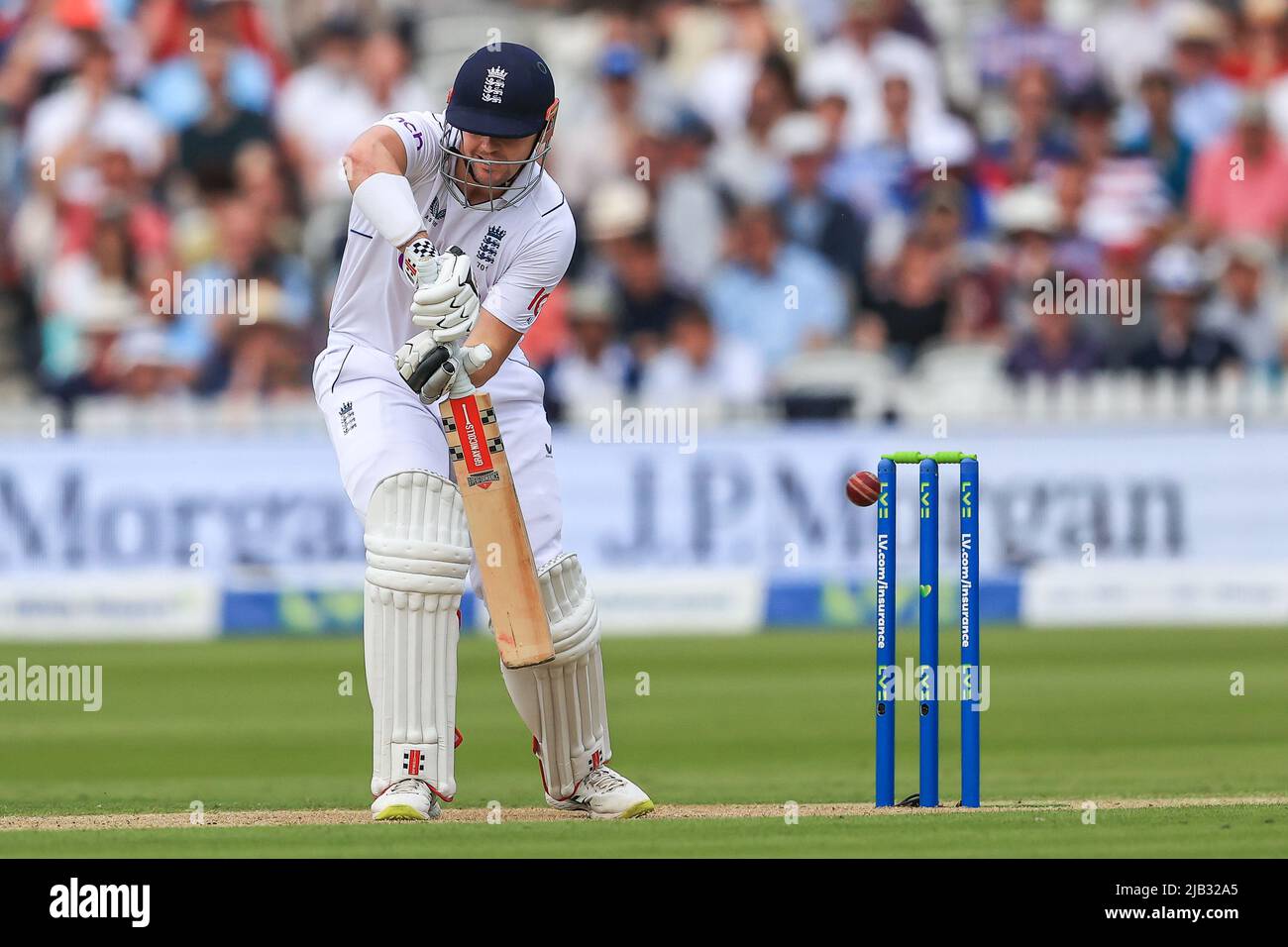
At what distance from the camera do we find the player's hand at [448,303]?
5996 mm

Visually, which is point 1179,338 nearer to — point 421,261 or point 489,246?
point 489,246

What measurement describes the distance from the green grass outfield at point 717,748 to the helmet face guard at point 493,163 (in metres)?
1.67

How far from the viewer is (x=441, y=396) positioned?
6152 mm

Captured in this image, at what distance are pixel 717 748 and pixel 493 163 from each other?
3.06m

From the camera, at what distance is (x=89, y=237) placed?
1513 centimetres

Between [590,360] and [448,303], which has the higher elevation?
[590,360]

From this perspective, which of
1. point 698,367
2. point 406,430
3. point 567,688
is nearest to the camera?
point 406,430

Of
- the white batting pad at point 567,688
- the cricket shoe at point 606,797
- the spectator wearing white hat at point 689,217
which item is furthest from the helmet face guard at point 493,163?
the spectator wearing white hat at point 689,217

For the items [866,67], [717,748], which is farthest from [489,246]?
[866,67]

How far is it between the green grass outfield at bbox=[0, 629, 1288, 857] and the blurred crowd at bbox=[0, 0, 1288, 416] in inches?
91.5

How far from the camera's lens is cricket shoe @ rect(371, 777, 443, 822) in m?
6.05

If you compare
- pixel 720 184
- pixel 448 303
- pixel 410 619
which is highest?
pixel 720 184

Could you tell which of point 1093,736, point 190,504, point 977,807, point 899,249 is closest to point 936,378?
point 899,249

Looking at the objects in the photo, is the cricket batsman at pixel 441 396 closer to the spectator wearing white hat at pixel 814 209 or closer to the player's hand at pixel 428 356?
the player's hand at pixel 428 356
